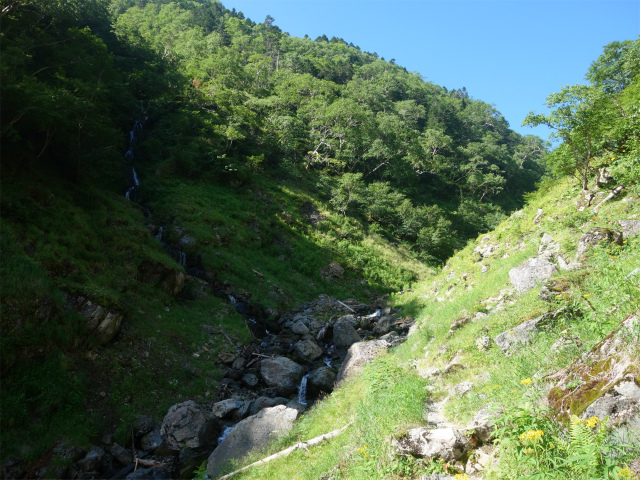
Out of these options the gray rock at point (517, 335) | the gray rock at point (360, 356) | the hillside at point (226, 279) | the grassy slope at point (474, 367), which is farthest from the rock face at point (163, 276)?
the gray rock at point (517, 335)

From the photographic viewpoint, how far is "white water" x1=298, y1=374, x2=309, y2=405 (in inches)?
438

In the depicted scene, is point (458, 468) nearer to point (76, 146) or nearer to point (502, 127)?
point (76, 146)

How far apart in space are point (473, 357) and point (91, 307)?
1244 cm

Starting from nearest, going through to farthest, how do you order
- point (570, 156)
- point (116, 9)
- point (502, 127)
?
1. point (570, 156)
2. point (116, 9)
3. point (502, 127)

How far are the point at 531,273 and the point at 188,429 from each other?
36.6ft

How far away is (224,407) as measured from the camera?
1069 centimetres

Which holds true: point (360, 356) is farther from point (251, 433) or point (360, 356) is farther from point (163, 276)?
point (163, 276)

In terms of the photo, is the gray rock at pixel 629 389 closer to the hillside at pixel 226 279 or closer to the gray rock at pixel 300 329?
the hillside at pixel 226 279

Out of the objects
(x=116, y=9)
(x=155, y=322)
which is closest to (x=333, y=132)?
(x=155, y=322)

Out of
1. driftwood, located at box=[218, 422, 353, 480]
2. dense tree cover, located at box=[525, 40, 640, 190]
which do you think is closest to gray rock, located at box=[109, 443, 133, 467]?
driftwood, located at box=[218, 422, 353, 480]

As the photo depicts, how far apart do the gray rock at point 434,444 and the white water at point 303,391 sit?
685 cm

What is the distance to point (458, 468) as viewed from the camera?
4.13m

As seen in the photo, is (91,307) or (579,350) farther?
(91,307)

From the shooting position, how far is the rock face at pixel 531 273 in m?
8.91
